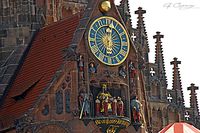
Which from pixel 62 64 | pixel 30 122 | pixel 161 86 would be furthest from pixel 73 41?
pixel 161 86

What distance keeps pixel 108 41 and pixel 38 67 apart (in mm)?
3778

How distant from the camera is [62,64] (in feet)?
172

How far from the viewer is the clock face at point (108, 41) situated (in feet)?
174

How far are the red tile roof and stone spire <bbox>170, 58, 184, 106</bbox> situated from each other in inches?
540

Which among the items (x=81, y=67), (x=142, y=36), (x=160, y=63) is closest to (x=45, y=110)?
(x=81, y=67)

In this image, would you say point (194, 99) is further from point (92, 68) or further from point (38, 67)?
point (92, 68)

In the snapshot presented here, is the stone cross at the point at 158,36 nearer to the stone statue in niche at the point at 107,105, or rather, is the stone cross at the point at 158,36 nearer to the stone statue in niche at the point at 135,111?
the stone statue in niche at the point at 135,111

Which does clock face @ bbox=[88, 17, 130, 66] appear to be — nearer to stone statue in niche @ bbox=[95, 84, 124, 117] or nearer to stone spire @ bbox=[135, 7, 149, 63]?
stone statue in niche @ bbox=[95, 84, 124, 117]

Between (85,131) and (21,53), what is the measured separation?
6605 millimetres

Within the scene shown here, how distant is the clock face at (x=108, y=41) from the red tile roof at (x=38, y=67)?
4.12ft

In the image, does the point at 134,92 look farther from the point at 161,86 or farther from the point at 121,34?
the point at 161,86

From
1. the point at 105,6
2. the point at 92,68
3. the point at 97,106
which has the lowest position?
the point at 97,106

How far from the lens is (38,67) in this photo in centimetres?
5431

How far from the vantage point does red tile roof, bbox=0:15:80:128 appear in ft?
173
